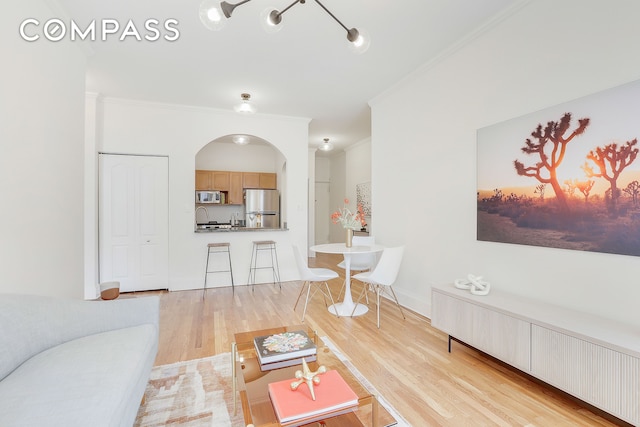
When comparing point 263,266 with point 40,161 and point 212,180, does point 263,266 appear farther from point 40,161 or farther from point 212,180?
point 40,161

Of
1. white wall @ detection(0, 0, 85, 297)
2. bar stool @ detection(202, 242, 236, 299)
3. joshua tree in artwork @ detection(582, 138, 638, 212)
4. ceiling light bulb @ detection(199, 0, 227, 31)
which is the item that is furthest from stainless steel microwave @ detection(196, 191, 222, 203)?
joshua tree in artwork @ detection(582, 138, 638, 212)

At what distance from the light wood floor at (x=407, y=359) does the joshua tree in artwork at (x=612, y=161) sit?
138cm

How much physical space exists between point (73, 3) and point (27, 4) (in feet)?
1.55

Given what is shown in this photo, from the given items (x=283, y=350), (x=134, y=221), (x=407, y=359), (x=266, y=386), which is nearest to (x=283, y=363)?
(x=283, y=350)

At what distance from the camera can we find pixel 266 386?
1528 mm

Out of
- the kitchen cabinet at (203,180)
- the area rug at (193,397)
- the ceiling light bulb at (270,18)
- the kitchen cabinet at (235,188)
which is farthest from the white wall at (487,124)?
the kitchen cabinet at (203,180)

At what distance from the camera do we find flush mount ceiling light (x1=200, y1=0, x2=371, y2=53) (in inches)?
68.9

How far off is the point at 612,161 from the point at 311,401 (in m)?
2.36

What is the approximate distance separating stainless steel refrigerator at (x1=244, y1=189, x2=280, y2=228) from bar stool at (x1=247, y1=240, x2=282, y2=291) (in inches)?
72.0

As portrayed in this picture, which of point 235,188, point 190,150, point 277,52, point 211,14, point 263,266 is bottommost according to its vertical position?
point 263,266

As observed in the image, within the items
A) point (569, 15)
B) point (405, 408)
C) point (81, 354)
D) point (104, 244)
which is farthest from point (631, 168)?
point (104, 244)

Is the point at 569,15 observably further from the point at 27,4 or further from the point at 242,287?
the point at 242,287

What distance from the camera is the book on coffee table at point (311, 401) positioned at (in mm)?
1220

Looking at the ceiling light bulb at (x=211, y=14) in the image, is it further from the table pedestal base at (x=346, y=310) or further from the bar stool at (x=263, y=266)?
the bar stool at (x=263, y=266)
